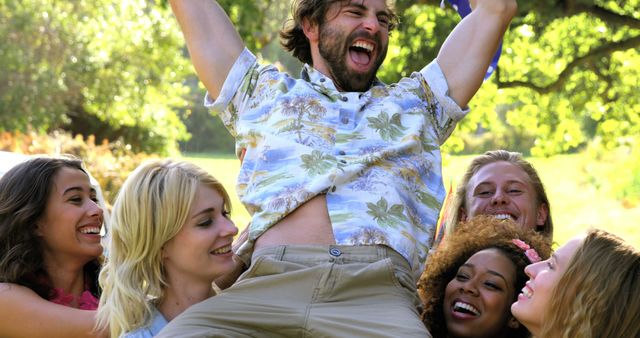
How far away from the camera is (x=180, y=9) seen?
12.7ft

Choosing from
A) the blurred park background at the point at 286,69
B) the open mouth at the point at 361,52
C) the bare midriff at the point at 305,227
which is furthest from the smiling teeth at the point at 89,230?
the blurred park background at the point at 286,69

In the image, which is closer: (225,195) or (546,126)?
(225,195)

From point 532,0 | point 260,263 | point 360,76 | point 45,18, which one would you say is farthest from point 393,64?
point 45,18

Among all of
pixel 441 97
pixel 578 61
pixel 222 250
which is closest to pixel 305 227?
pixel 222 250

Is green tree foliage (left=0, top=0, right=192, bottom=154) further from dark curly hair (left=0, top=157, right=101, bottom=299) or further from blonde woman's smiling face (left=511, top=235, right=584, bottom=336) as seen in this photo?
blonde woman's smiling face (left=511, top=235, right=584, bottom=336)

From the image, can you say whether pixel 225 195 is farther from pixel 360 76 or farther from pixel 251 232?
pixel 360 76

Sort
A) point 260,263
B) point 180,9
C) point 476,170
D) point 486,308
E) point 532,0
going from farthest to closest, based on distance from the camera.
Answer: point 532,0 < point 476,170 < point 180,9 < point 486,308 < point 260,263

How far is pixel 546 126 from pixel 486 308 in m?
8.92

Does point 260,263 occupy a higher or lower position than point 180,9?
lower

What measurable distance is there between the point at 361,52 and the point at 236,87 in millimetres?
482

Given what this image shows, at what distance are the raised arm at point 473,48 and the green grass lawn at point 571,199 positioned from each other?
13.0m

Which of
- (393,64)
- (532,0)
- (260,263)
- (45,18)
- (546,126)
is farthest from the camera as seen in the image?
(45,18)

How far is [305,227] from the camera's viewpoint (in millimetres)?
3482

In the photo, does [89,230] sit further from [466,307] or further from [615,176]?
[615,176]
